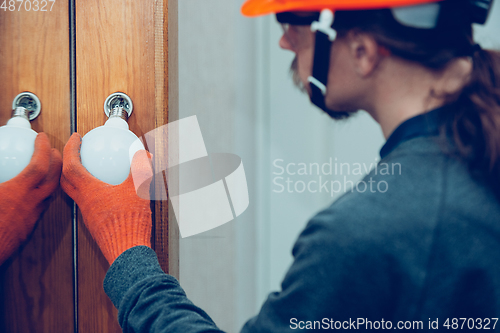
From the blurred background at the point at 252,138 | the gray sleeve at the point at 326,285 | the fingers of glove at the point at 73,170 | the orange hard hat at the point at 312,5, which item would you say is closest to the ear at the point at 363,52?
the orange hard hat at the point at 312,5

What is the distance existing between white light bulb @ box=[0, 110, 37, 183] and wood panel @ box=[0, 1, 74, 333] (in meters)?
0.04

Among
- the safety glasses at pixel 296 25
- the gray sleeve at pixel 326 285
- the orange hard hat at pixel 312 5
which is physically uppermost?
the orange hard hat at pixel 312 5

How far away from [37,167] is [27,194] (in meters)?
0.05

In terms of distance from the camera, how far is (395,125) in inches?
18.3

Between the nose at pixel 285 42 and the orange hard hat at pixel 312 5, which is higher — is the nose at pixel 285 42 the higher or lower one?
the lower one

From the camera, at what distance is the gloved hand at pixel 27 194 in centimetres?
52

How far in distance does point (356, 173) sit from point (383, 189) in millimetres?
397

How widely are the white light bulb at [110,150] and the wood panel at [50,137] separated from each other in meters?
0.08

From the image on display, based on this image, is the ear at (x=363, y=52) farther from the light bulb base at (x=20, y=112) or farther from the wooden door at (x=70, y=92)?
the light bulb base at (x=20, y=112)

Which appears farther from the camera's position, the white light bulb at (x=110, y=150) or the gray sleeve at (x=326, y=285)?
the white light bulb at (x=110, y=150)

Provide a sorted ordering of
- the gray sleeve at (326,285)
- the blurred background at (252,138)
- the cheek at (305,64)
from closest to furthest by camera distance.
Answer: the gray sleeve at (326,285), the cheek at (305,64), the blurred background at (252,138)

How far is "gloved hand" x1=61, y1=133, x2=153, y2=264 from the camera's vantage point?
54 cm

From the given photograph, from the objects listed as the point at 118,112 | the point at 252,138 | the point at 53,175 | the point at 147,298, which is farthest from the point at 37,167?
the point at 252,138

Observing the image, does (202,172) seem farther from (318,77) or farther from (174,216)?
(318,77)
